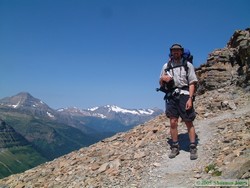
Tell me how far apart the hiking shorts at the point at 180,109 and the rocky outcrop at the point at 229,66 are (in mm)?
13109

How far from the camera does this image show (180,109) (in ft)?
38.2

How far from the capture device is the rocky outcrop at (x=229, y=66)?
80.3 ft

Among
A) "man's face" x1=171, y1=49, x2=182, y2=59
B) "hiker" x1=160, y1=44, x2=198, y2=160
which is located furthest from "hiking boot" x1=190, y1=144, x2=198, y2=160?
"man's face" x1=171, y1=49, x2=182, y2=59

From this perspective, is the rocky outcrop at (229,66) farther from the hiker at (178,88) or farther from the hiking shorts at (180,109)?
the hiking shorts at (180,109)

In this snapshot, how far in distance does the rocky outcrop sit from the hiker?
12959 mm

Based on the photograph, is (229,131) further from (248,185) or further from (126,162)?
(248,185)

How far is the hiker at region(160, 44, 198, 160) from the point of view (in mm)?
11477

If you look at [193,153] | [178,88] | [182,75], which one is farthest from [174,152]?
[182,75]

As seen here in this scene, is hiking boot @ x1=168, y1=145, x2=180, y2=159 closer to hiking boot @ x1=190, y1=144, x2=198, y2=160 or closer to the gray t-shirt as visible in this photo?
hiking boot @ x1=190, y1=144, x2=198, y2=160

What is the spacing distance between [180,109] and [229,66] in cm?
1817

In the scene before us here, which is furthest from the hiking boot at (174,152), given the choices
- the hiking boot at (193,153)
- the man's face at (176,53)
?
the man's face at (176,53)

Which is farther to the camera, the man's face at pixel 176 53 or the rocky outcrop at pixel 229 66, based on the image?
the rocky outcrop at pixel 229 66

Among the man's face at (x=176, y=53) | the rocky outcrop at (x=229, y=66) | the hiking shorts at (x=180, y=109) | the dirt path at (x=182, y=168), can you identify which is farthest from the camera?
the rocky outcrop at (x=229, y=66)

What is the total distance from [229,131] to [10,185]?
427 inches
